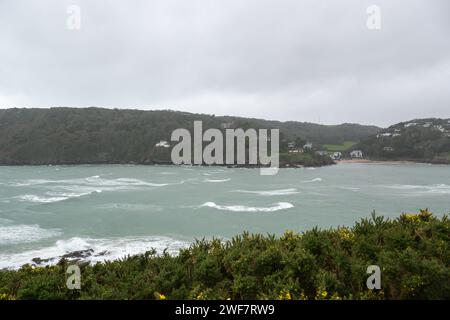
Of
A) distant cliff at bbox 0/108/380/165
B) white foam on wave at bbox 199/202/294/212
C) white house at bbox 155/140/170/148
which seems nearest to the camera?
white foam on wave at bbox 199/202/294/212

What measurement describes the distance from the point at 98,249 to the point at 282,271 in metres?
18.2

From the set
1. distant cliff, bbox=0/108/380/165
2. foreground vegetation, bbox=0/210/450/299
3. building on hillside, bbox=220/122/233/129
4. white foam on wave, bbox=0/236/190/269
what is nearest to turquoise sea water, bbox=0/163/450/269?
white foam on wave, bbox=0/236/190/269

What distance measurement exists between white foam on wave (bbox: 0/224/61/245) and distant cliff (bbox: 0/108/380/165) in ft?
305

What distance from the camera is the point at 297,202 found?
127 feet

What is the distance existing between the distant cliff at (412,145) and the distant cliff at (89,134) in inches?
1099

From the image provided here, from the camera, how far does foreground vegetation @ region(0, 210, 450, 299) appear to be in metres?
4.60

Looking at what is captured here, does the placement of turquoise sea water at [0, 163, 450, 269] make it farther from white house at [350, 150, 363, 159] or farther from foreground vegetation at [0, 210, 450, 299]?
white house at [350, 150, 363, 159]

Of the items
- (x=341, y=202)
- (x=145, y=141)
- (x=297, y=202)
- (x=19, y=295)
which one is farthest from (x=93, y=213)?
(x=145, y=141)

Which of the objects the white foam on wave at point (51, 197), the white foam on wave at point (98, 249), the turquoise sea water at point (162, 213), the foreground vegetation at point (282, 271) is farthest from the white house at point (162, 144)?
the foreground vegetation at point (282, 271)

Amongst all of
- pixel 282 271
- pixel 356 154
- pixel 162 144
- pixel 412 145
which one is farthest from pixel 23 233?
pixel 356 154

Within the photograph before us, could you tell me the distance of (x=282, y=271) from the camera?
16.6ft

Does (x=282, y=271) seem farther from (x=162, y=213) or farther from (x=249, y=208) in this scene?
(x=249, y=208)

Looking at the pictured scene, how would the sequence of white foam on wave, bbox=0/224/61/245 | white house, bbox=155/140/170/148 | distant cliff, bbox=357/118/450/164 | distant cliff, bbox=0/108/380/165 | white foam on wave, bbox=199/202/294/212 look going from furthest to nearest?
1. white house, bbox=155/140/170/148
2. distant cliff, bbox=0/108/380/165
3. distant cliff, bbox=357/118/450/164
4. white foam on wave, bbox=199/202/294/212
5. white foam on wave, bbox=0/224/61/245
